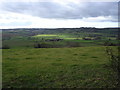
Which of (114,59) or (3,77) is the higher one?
(114,59)

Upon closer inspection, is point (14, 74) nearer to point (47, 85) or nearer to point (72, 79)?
point (47, 85)

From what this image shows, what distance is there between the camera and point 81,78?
475 inches

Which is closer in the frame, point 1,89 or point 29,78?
point 1,89

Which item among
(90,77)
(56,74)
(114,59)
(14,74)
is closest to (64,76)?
(56,74)

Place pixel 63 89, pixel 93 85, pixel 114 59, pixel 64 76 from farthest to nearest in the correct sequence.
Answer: pixel 64 76, pixel 93 85, pixel 63 89, pixel 114 59

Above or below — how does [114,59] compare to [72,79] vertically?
above

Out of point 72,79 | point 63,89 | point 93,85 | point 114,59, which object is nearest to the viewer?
point 114,59

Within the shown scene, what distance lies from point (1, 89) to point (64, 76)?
213 inches

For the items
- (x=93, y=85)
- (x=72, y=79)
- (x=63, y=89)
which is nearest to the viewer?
(x=63, y=89)

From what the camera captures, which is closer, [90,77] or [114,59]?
[114,59]

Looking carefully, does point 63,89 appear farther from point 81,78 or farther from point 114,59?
point 114,59

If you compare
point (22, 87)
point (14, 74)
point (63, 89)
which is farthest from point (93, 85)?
point (14, 74)

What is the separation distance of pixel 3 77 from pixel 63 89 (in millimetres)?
5959

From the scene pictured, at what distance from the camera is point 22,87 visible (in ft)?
33.4
